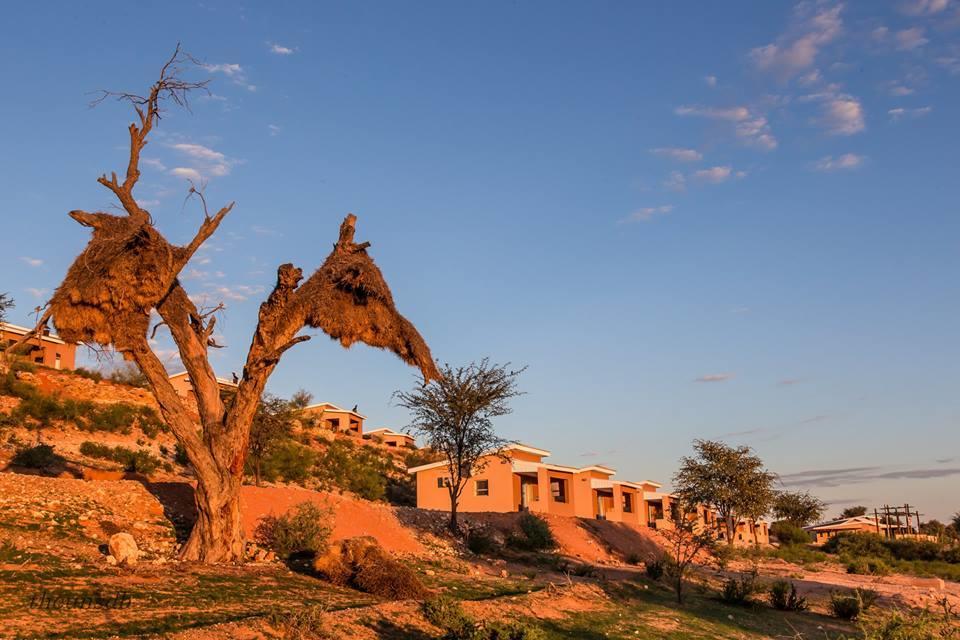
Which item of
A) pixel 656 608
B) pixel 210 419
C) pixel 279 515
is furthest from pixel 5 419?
pixel 656 608

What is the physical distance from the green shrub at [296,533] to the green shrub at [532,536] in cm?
1395

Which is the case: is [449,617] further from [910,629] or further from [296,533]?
[296,533]

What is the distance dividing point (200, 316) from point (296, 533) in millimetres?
5847

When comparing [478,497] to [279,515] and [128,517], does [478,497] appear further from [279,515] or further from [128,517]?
[128,517]

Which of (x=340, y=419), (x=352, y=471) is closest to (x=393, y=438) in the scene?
(x=340, y=419)

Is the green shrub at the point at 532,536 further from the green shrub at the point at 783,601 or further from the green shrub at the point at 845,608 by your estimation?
the green shrub at the point at 845,608

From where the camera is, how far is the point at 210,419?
18953mm

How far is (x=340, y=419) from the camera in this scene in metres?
82.1

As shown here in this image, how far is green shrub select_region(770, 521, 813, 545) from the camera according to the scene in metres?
73.6

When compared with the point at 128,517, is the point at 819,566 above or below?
below

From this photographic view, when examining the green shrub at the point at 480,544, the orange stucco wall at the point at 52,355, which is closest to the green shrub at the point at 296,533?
the green shrub at the point at 480,544

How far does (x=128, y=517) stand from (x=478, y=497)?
104ft

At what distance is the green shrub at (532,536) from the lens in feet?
113

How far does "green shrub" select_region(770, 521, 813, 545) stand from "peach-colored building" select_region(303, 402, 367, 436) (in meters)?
40.0
